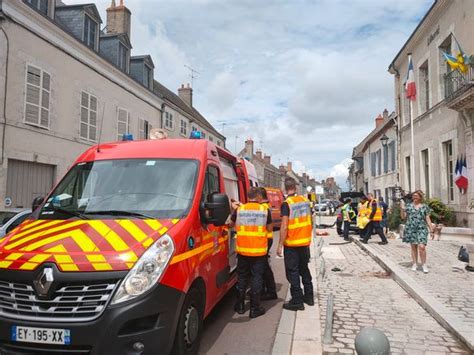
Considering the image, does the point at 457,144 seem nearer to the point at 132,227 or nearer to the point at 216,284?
the point at 216,284

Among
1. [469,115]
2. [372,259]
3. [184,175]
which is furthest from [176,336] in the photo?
[469,115]

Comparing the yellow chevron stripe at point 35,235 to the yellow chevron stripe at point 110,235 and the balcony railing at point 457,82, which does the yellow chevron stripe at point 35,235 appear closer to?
the yellow chevron stripe at point 110,235

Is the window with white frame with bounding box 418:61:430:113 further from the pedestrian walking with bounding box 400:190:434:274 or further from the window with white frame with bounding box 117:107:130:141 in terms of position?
the window with white frame with bounding box 117:107:130:141

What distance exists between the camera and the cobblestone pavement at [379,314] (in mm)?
4469

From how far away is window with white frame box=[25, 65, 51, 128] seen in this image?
1345cm

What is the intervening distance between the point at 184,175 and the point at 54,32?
1309 cm

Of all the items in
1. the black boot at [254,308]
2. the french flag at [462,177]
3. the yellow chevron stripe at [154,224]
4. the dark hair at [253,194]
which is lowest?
the black boot at [254,308]

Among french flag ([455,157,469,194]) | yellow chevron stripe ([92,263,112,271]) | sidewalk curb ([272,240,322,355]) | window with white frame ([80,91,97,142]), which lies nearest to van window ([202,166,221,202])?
yellow chevron stripe ([92,263,112,271])

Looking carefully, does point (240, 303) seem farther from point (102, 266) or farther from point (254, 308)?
point (102, 266)

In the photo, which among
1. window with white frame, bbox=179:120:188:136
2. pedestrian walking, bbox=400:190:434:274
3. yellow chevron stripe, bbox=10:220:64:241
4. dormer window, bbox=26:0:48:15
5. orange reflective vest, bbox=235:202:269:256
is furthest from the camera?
window with white frame, bbox=179:120:188:136

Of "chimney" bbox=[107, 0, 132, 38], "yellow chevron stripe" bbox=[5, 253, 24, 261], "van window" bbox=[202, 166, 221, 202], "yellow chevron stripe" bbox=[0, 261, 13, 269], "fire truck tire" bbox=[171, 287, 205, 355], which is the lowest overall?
"fire truck tire" bbox=[171, 287, 205, 355]

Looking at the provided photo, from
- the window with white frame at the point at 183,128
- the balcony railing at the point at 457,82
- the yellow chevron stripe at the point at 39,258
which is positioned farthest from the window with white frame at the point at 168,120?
the yellow chevron stripe at the point at 39,258

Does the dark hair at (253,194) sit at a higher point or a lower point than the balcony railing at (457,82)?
lower

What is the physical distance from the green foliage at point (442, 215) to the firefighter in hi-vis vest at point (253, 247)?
10897 millimetres
